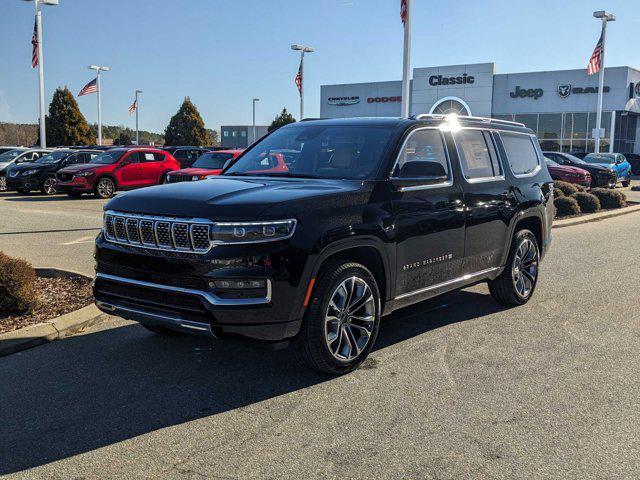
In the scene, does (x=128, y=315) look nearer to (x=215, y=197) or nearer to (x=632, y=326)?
(x=215, y=197)

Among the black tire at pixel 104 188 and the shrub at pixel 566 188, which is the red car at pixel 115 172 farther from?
the shrub at pixel 566 188

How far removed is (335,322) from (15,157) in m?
23.1

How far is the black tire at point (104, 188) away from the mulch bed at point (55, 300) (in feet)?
45.5

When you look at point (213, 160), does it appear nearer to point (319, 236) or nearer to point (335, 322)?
point (335, 322)

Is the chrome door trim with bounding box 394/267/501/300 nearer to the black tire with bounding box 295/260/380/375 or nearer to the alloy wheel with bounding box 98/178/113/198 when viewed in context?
the black tire with bounding box 295/260/380/375

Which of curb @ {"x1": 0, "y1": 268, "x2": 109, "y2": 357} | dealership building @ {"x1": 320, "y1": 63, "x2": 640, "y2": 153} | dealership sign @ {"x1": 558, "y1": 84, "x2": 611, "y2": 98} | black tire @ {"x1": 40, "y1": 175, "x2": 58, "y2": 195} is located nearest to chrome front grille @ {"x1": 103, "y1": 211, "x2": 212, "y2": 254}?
curb @ {"x1": 0, "y1": 268, "x2": 109, "y2": 357}

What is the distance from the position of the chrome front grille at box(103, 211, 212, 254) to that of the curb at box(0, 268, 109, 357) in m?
Result: 1.36

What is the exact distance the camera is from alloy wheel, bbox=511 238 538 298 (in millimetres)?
6977

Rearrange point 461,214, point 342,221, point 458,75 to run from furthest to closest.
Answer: point 458,75 < point 461,214 < point 342,221

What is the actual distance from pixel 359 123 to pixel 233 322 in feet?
8.08

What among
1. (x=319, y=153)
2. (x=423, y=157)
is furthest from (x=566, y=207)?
(x=319, y=153)

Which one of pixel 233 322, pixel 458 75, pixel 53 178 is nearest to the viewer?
pixel 233 322

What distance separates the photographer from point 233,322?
4.21 m

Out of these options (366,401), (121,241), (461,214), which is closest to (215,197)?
(121,241)
